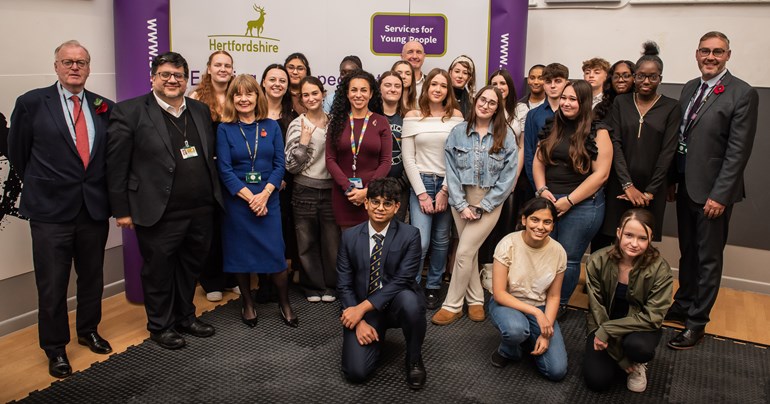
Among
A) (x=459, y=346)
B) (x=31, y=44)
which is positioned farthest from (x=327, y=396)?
(x=31, y=44)

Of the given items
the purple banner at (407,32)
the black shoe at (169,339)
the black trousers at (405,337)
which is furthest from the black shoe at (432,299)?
the purple banner at (407,32)

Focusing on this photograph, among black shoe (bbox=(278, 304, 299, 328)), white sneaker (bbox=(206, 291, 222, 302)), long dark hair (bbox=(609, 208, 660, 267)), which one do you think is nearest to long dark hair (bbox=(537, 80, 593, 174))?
long dark hair (bbox=(609, 208, 660, 267))

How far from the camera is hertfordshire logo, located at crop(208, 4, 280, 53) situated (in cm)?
461

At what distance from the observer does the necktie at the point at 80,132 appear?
325 centimetres

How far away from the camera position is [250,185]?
12.2 ft

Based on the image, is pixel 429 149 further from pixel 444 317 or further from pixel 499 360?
pixel 499 360

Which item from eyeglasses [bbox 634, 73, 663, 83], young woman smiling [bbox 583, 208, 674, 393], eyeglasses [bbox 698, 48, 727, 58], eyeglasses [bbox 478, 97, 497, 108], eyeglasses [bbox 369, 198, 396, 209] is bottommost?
young woman smiling [bbox 583, 208, 674, 393]

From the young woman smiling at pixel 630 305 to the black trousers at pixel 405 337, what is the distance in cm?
86

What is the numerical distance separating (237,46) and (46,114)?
5.69 feet

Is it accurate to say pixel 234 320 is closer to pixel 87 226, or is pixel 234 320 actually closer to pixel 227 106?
pixel 87 226

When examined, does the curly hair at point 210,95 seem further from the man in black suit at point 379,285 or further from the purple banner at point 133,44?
the man in black suit at point 379,285

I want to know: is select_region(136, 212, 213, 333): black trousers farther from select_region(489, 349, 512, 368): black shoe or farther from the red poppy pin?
select_region(489, 349, 512, 368): black shoe

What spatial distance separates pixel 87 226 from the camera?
11.0 feet

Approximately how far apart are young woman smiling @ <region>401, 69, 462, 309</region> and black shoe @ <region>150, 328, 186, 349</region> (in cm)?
154
